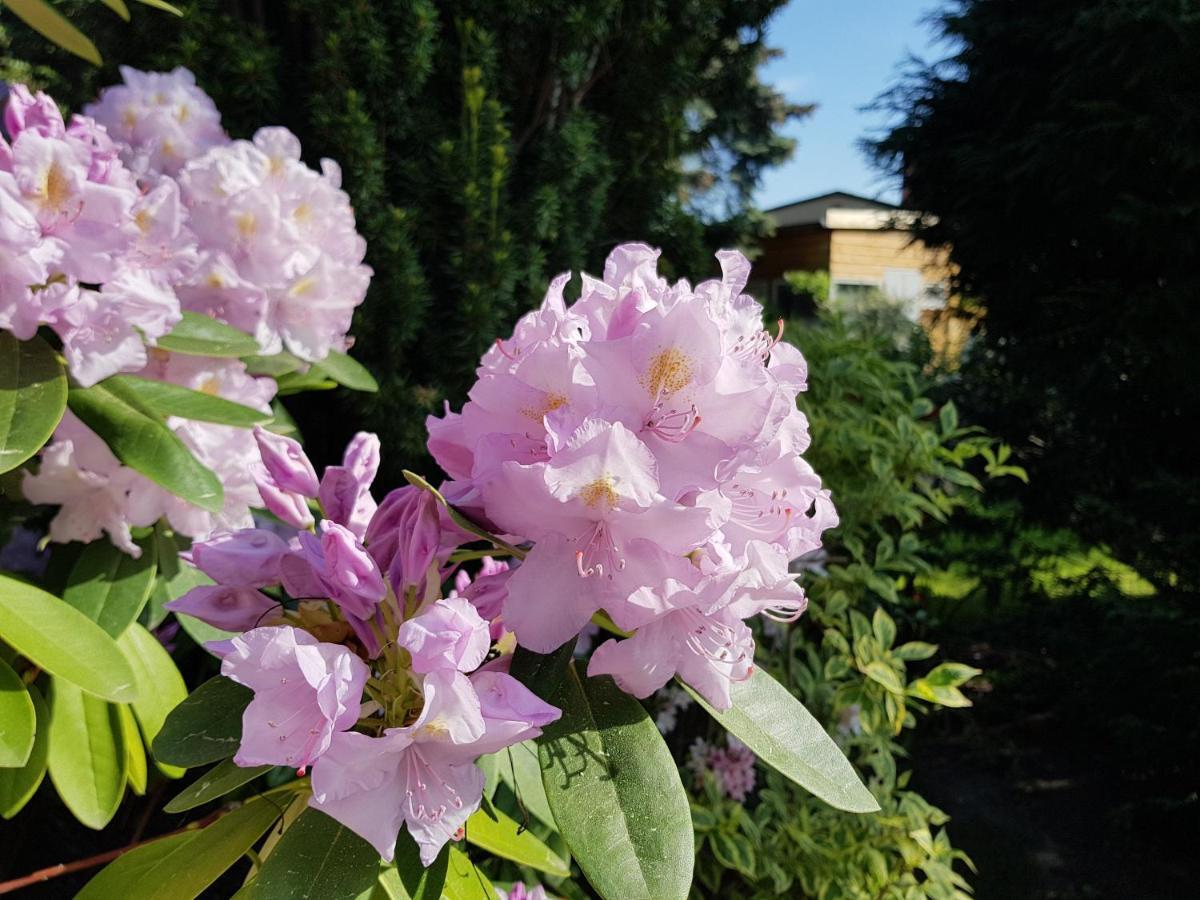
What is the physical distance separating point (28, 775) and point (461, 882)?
23.4 inches

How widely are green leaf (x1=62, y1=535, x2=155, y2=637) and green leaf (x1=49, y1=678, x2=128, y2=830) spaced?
0.33ft

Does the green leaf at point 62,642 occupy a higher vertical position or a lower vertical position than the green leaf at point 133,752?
higher

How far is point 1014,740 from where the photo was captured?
4.06 meters

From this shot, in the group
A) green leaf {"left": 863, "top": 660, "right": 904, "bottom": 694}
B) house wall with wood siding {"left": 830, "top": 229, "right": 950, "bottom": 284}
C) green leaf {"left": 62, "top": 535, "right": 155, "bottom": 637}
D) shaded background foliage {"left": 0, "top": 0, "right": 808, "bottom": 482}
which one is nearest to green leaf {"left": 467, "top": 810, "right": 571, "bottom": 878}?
green leaf {"left": 62, "top": 535, "right": 155, "bottom": 637}

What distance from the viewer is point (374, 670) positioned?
2.26 ft

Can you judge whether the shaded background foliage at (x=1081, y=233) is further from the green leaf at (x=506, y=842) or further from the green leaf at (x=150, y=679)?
the green leaf at (x=150, y=679)

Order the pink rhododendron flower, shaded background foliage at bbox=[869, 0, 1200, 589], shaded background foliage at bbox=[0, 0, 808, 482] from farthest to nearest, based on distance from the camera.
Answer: shaded background foliage at bbox=[869, 0, 1200, 589]
shaded background foliage at bbox=[0, 0, 808, 482]
the pink rhododendron flower

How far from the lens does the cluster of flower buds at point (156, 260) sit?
3.02ft

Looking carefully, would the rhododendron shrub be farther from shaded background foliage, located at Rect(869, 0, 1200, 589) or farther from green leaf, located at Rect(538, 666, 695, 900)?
shaded background foliage, located at Rect(869, 0, 1200, 589)

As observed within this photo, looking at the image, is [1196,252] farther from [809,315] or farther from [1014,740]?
[809,315]

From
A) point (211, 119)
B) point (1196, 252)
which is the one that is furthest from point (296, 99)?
point (1196, 252)

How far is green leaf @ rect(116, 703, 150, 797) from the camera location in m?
1.14

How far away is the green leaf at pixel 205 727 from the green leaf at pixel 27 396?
0.38 meters

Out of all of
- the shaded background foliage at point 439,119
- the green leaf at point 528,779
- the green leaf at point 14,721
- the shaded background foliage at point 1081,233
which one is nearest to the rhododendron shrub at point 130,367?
the green leaf at point 14,721
